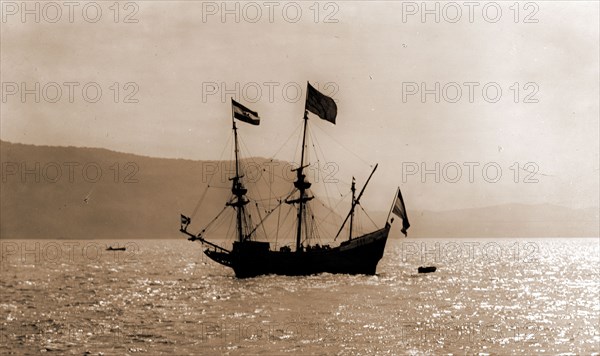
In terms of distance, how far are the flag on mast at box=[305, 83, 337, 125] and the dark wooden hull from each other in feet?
43.4

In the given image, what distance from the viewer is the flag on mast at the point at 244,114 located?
188 feet

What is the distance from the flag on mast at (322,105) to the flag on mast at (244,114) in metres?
4.82

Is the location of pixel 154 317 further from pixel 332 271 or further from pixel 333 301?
pixel 332 271

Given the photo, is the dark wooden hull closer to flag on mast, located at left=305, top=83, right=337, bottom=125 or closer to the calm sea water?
the calm sea water

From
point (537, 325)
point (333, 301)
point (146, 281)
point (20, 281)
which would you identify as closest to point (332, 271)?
point (146, 281)

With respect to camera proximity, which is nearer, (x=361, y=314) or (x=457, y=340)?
(x=457, y=340)

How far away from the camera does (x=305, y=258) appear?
6612 centimetres

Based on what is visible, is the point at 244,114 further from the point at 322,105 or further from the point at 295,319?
the point at 295,319

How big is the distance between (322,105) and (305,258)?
49.7ft

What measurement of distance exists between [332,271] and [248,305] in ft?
83.3

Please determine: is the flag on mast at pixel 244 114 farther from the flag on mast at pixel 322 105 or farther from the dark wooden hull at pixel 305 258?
the dark wooden hull at pixel 305 258

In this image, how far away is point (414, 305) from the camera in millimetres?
43969

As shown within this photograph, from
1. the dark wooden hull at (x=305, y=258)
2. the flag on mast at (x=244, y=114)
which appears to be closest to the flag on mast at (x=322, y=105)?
the flag on mast at (x=244, y=114)

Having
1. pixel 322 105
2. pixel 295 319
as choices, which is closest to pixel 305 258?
pixel 322 105
